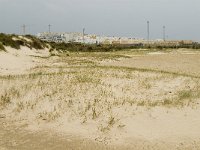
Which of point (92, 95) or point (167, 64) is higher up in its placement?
point (92, 95)

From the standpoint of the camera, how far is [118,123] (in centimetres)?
1202

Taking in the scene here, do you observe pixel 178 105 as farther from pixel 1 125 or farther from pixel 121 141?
pixel 1 125

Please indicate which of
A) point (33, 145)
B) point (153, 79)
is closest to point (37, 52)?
point (153, 79)

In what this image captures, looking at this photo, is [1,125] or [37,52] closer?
[1,125]

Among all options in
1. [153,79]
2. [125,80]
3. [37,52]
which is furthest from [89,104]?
[37,52]

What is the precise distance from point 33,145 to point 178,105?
5.55 metres

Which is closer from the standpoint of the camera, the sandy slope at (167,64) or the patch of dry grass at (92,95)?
the patch of dry grass at (92,95)

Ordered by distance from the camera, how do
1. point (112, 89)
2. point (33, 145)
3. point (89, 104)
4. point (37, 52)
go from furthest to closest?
1. point (37, 52)
2. point (112, 89)
3. point (89, 104)
4. point (33, 145)

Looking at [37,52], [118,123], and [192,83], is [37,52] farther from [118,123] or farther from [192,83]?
[118,123]

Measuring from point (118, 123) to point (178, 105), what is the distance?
282cm

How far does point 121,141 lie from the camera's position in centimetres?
1096

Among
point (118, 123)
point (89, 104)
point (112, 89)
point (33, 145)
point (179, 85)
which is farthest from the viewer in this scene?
point (179, 85)

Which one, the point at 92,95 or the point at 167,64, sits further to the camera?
the point at 167,64

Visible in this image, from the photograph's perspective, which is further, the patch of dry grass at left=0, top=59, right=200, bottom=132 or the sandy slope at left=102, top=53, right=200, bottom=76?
the sandy slope at left=102, top=53, right=200, bottom=76
